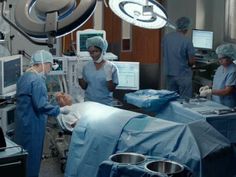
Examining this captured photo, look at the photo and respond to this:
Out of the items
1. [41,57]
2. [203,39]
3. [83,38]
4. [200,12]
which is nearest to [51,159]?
[83,38]

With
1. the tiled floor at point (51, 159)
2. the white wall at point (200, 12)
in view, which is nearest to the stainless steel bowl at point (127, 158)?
the tiled floor at point (51, 159)

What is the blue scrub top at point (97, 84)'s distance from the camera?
429 cm

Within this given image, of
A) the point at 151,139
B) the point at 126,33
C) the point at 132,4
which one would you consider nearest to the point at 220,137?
the point at 151,139

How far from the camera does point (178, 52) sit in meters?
5.64

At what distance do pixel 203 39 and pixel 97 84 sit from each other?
2.92 m

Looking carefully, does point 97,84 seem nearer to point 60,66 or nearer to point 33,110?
point 60,66

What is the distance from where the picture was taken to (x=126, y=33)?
6805 mm

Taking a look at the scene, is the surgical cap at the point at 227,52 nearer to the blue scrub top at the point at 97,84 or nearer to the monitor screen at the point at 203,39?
the blue scrub top at the point at 97,84

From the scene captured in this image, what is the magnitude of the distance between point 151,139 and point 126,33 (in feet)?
13.1

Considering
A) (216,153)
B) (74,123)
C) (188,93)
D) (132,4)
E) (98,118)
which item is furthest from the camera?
(188,93)

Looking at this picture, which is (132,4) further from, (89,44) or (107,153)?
(89,44)

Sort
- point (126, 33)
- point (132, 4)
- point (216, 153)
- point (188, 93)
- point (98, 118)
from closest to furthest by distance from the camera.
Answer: point (132, 4)
point (216, 153)
point (98, 118)
point (188, 93)
point (126, 33)

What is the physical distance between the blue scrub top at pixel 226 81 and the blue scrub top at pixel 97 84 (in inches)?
38.2

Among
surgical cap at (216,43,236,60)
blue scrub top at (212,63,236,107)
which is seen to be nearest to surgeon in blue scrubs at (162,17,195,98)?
blue scrub top at (212,63,236,107)
